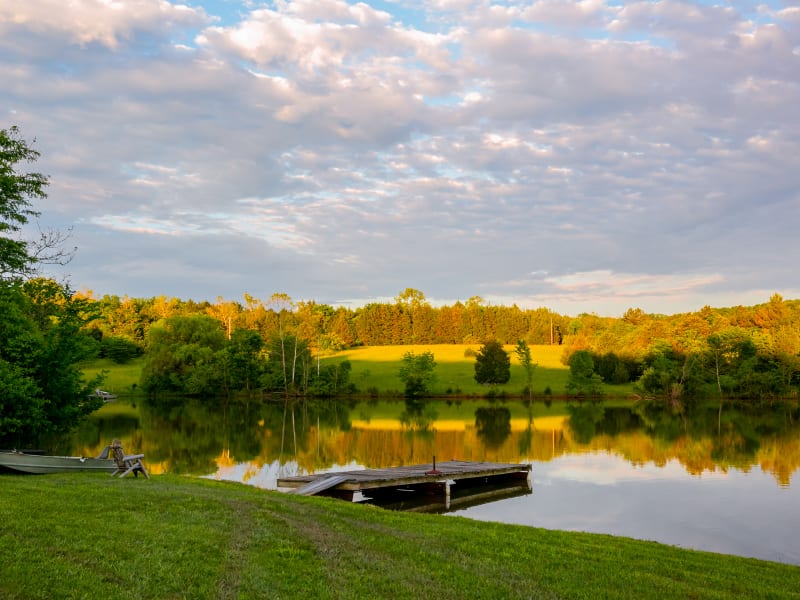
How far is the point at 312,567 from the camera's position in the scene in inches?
361

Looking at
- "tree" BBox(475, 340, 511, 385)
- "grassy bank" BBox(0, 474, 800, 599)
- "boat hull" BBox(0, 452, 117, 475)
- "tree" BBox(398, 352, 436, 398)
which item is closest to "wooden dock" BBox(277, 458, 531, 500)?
"boat hull" BBox(0, 452, 117, 475)

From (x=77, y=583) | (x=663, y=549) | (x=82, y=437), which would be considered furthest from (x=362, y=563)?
(x=82, y=437)

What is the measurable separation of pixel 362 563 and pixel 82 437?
31.9 m

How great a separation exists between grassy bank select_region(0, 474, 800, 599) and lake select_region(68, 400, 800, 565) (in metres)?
6.16

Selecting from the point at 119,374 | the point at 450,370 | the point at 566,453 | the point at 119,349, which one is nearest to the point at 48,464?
the point at 566,453

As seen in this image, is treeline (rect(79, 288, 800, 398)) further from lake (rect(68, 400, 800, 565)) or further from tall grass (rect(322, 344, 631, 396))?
lake (rect(68, 400, 800, 565))

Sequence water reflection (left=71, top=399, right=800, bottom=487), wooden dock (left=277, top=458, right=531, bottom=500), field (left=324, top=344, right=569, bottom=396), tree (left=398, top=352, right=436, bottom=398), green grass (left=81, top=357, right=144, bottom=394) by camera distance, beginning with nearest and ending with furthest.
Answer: wooden dock (left=277, top=458, right=531, bottom=500)
water reflection (left=71, top=399, right=800, bottom=487)
tree (left=398, top=352, right=436, bottom=398)
field (left=324, top=344, right=569, bottom=396)
green grass (left=81, top=357, right=144, bottom=394)

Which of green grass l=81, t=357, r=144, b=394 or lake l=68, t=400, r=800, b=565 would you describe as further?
green grass l=81, t=357, r=144, b=394

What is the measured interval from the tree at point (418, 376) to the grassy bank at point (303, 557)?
6151 cm

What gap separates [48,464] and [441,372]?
2830 inches

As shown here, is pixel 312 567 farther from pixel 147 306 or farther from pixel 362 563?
pixel 147 306

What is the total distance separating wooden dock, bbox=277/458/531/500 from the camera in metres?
20.3

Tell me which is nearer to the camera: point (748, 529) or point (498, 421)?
point (748, 529)

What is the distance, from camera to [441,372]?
290 ft
